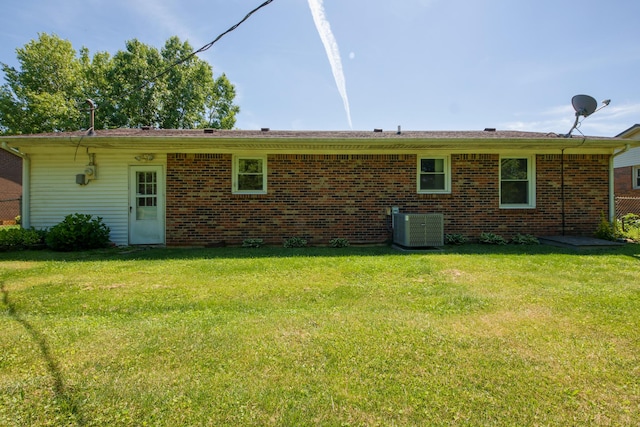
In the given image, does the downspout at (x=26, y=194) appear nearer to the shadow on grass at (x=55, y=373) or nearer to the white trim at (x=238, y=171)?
the white trim at (x=238, y=171)

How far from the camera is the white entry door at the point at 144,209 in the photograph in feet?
28.0

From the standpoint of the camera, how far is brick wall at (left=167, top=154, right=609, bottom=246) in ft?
27.6

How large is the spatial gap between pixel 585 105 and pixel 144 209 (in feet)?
39.1

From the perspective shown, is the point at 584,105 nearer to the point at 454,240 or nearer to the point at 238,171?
the point at 454,240

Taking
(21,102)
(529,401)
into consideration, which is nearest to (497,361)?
(529,401)

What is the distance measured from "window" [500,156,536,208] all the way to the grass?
13.1 ft

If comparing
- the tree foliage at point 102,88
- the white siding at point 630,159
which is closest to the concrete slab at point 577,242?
the white siding at point 630,159

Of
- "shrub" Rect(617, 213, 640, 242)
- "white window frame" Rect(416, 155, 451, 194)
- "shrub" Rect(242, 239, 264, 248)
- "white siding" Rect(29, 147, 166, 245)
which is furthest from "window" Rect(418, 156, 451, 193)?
"white siding" Rect(29, 147, 166, 245)

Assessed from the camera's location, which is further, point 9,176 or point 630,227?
point 9,176

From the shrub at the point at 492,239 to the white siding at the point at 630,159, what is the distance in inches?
559

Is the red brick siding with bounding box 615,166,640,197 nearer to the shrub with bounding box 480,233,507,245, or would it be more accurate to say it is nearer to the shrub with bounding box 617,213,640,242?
the shrub with bounding box 617,213,640,242

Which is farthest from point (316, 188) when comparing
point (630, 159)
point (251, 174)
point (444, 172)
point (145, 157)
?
point (630, 159)

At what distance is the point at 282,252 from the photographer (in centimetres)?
726

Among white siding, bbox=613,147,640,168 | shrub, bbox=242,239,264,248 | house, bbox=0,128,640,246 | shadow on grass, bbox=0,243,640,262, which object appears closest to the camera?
shadow on grass, bbox=0,243,640,262
